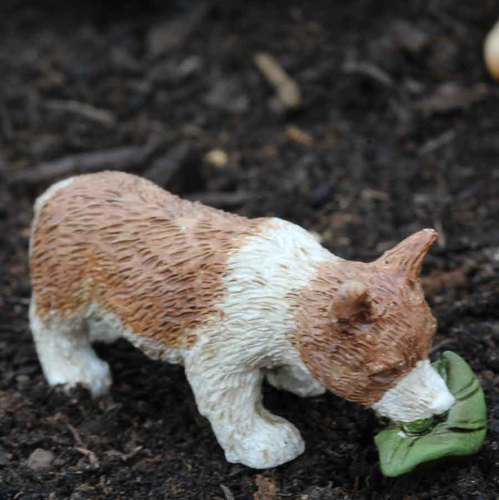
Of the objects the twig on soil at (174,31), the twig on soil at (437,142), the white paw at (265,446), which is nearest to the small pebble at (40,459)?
the white paw at (265,446)

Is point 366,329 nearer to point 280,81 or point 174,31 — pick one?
point 280,81

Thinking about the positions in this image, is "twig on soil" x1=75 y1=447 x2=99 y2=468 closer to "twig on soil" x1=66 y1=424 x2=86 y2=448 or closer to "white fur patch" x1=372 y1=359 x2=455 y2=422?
"twig on soil" x1=66 y1=424 x2=86 y2=448

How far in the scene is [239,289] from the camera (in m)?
2.17

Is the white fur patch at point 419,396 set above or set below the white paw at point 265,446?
above

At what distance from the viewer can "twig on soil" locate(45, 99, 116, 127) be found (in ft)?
14.1

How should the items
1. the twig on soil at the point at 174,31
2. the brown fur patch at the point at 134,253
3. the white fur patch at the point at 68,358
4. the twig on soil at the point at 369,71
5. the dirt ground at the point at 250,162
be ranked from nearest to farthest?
the brown fur patch at the point at 134,253
the dirt ground at the point at 250,162
the white fur patch at the point at 68,358
the twig on soil at the point at 369,71
the twig on soil at the point at 174,31

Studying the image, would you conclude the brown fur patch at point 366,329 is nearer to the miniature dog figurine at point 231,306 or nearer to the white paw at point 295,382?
the miniature dog figurine at point 231,306

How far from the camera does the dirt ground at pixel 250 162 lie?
2379mm

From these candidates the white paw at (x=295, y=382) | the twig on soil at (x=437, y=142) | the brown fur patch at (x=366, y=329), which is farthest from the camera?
the twig on soil at (x=437, y=142)

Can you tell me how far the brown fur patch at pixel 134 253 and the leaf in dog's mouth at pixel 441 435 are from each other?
53cm

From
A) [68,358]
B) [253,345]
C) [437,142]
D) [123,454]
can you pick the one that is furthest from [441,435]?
[437,142]

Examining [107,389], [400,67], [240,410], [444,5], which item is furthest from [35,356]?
[444,5]

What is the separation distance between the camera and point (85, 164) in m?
3.84

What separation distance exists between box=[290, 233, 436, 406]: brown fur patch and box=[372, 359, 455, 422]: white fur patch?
2 cm
